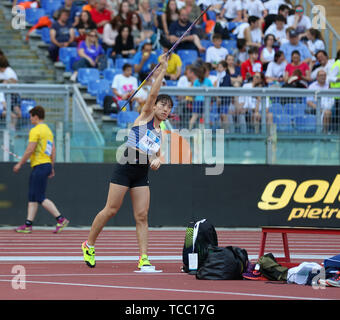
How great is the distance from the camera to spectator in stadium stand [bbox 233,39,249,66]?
20.9 m

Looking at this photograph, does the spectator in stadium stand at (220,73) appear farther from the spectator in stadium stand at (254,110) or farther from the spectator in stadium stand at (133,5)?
the spectator in stadium stand at (133,5)

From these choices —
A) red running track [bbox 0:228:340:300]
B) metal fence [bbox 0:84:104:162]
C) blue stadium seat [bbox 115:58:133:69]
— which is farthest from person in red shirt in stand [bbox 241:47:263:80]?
red running track [bbox 0:228:340:300]

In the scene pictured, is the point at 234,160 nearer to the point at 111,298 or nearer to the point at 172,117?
the point at 172,117

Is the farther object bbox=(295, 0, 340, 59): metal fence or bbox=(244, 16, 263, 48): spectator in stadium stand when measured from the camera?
bbox=(295, 0, 340, 59): metal fence

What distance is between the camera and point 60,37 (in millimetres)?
21297

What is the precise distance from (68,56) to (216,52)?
3.55 m

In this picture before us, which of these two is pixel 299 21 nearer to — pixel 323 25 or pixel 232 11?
pixel 323 25

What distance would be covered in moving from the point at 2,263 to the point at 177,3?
13359mm

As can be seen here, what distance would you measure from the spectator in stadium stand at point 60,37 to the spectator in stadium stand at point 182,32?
244 cm

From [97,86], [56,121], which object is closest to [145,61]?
[97,86]

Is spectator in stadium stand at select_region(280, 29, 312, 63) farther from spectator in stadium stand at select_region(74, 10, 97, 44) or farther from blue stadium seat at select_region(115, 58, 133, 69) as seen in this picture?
spectator in stadium stand at select_region(74, 10, 97, 44)

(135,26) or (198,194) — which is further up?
(135,26)

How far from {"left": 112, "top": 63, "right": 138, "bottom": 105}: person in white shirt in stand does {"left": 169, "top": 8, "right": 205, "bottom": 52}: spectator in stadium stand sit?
8.69ft
